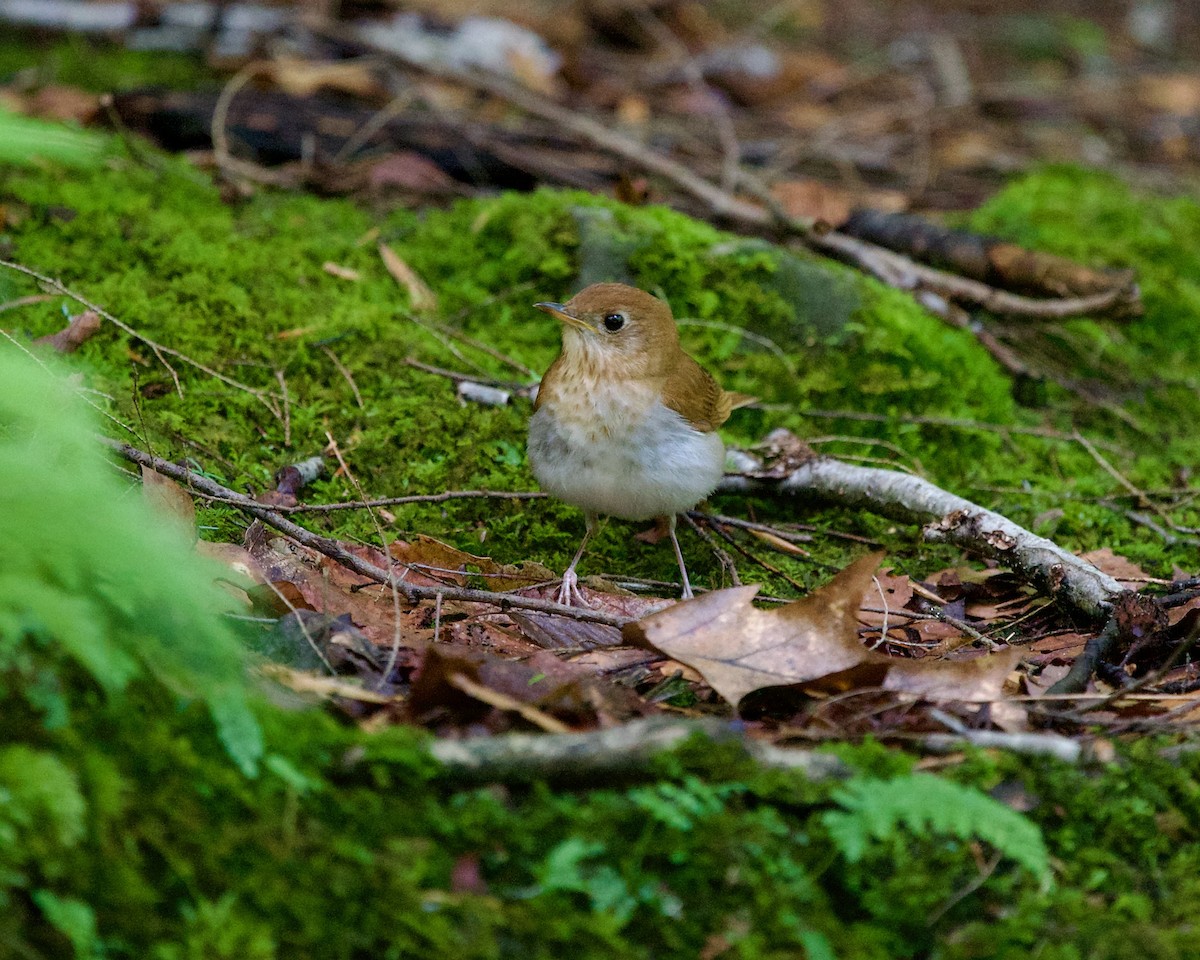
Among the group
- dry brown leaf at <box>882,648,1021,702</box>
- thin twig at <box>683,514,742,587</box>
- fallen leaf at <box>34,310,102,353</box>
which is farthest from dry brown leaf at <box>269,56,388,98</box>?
dry brown leaf at <box>882,648,1021,702</box>

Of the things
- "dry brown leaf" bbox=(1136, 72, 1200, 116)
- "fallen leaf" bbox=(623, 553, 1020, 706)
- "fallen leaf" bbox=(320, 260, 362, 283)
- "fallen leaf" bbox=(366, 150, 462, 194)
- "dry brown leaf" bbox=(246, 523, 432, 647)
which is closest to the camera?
"fallen leaf" bbox=(623, 553, 1020, 706)

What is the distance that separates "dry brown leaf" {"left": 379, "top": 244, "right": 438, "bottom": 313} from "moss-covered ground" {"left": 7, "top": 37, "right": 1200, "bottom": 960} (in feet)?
0.23

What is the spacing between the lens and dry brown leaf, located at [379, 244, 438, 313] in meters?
6.02

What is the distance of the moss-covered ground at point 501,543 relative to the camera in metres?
2.36

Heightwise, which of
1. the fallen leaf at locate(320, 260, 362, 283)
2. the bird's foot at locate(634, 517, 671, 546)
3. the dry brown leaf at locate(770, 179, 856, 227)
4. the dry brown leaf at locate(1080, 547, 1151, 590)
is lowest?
the bird's foot at locate(634, 517, 671, 546)

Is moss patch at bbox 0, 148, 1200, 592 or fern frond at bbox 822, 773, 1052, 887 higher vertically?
fern frond at bbox 822, 773, 1052, 887

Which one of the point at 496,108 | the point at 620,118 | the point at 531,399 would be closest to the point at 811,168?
the point at 620,118

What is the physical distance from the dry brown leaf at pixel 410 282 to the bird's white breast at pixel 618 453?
164cm

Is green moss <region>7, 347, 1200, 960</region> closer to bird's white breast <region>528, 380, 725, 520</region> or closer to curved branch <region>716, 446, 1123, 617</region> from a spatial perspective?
curved branch <region>716, 446, 1123, 617</region>

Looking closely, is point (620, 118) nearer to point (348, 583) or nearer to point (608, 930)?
point (348, 583)

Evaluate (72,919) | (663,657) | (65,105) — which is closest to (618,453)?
(663,657)

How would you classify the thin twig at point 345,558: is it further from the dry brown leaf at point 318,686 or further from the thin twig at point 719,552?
the thin twig at point 719,552

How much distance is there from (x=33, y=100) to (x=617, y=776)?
21.5 ft

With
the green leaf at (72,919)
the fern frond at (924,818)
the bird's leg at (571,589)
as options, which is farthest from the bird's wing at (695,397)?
the green leaf at (72,919)
